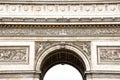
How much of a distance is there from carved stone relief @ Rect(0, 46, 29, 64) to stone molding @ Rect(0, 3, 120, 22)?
1800mm

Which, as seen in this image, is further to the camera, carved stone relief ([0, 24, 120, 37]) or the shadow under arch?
carved stone relief ([0, 24, 120, 37])

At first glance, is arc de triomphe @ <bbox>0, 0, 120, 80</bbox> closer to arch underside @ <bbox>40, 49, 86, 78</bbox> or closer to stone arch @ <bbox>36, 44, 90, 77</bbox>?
stone arch @ <bbox>36, 44, 90, 77</bbox>

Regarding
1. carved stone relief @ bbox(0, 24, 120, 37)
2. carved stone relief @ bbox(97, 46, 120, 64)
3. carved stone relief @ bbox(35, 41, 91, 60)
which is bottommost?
carved stone relief @ bbox(97, 46, 120, 64)

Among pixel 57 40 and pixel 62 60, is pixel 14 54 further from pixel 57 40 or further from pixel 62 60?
pixel 62 60

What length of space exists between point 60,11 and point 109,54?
12.4 ft

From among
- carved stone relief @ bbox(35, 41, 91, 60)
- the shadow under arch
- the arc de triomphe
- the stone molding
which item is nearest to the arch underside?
the shadow under arch

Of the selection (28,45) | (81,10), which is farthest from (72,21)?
(28,45)

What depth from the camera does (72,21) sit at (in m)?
23.2

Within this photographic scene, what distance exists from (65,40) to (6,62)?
3.54 m

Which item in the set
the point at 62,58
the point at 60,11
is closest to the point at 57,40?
the point at 60,11

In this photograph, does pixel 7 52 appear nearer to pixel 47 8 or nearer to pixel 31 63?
pixel 31 63

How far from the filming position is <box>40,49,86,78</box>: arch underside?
23.9 meters

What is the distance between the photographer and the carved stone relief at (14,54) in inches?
907

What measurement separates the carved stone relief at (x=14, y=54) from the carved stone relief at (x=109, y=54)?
164 inches
